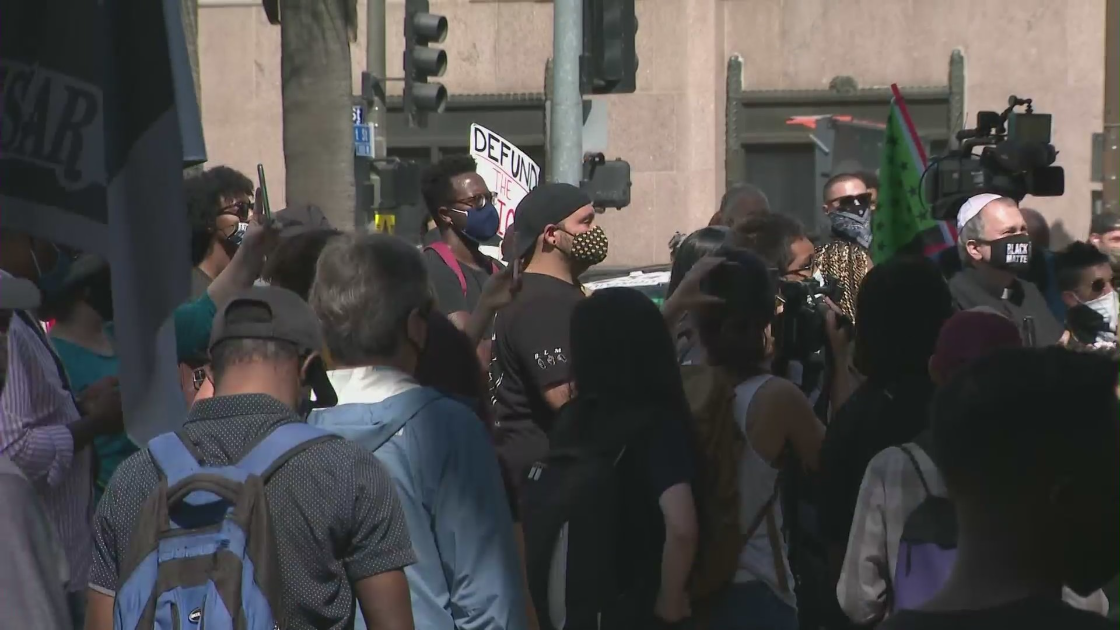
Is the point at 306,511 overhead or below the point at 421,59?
below

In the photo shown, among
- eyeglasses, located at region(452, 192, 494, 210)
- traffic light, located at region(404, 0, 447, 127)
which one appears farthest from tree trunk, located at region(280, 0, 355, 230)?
eyeglasses, located at region(452, 192, 494, 210)

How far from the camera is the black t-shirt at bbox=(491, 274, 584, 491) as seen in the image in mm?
5477

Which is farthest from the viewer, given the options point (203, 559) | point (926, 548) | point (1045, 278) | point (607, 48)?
point (607, 48)

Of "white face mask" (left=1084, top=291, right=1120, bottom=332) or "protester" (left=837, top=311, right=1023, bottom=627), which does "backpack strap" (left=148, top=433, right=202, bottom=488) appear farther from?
"white face mask" (left=1084, top=291, right=1120, bottom=332)

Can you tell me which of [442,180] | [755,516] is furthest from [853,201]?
[755,516]

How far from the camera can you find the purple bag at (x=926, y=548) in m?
3.64

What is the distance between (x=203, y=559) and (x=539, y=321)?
2467mm

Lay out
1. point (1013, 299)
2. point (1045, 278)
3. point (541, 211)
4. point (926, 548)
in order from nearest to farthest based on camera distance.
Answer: point (926, 548) → point (541, 211) → point (1013, 299) → point (1045, 278)

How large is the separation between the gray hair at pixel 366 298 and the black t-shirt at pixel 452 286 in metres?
3.42

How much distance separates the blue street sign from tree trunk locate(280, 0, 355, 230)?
6.49 ft

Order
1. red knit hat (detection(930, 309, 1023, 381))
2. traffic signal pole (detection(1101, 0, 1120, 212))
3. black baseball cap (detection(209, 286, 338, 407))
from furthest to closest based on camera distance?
traffic signal pole (detection(1101, 0, 1120, 212)) → red knit hat (detection(930, 309, 1023, 381)) → black baseball cap (detection(209, 286, 338, 407))

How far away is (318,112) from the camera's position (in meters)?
13.2

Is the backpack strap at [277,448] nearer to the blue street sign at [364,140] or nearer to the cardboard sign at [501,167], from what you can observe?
the cardboard sign at [501,167]

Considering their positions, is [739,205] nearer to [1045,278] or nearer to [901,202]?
[901,202]
